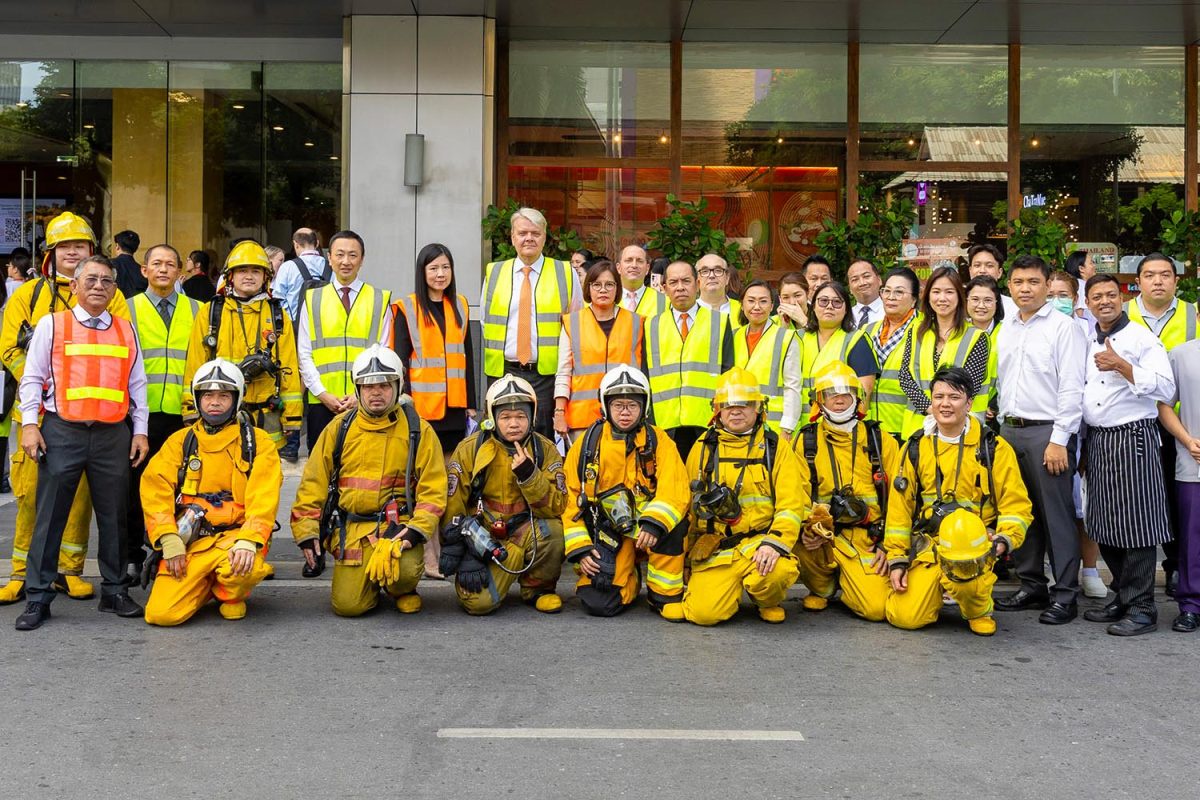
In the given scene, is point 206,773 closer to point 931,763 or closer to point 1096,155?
point 931,763

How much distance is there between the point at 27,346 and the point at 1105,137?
1256 cm

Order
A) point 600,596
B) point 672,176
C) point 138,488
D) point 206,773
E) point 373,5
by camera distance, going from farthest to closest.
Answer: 1. point 672,176
2. point 373,5
3. point 138,488
4. point 600,596
5. point 206,773

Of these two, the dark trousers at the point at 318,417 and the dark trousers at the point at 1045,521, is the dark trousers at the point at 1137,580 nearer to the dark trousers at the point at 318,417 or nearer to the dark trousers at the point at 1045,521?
the dark trousers at the point at 1045,521

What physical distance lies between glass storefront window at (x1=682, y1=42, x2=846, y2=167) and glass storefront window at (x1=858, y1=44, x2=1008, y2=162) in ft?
1.24

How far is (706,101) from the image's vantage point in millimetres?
15055

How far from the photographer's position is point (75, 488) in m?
6.94

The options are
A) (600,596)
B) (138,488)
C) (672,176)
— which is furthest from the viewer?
(672,176)

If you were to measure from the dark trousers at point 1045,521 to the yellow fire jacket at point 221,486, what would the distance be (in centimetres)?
428

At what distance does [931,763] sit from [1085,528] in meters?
3.04

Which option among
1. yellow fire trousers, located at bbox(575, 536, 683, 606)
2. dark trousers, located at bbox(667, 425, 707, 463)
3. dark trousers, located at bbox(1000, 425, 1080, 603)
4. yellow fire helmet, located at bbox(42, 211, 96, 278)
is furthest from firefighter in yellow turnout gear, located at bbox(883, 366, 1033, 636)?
yellow fire helmet, located at bbox(42, 211, 96, 278)

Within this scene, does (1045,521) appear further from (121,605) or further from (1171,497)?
(121,605)

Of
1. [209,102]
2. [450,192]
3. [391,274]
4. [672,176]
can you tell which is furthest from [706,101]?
[209,102]

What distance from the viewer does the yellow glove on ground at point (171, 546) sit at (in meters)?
6.68

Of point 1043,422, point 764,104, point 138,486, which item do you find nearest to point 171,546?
point 138,486
